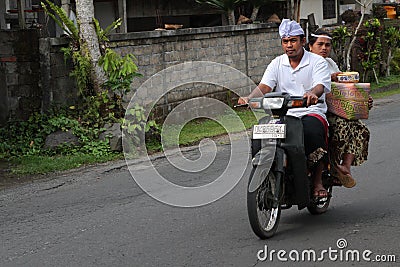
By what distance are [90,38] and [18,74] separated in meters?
1.31

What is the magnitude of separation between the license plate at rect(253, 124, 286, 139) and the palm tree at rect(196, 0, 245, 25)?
12.4 metres

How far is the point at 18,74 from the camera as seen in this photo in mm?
12266

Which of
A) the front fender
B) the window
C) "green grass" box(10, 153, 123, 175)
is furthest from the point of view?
the window

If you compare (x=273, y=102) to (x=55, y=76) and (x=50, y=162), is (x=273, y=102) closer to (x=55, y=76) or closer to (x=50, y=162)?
(x=50, y=162)

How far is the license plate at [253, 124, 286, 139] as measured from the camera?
247 inches

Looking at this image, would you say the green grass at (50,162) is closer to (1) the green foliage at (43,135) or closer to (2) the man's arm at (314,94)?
(1) the green foliage at (43,135)

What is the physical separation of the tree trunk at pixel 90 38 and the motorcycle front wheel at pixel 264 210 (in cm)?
630

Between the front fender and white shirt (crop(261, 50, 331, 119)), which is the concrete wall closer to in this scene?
white shirt (crop(261, 50, 331, 119))

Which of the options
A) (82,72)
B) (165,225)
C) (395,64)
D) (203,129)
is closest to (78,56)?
(82,72)

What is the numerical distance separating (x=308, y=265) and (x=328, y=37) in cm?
243

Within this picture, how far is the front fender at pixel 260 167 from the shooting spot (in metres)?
6.16

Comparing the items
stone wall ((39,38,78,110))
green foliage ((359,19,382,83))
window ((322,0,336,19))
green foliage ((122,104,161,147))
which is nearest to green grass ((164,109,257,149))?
green foliage ((122,104,161,147))

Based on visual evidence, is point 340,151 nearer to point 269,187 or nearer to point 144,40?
point 269,187

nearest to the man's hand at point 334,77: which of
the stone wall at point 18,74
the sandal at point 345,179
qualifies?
the sandal at point 345,179
